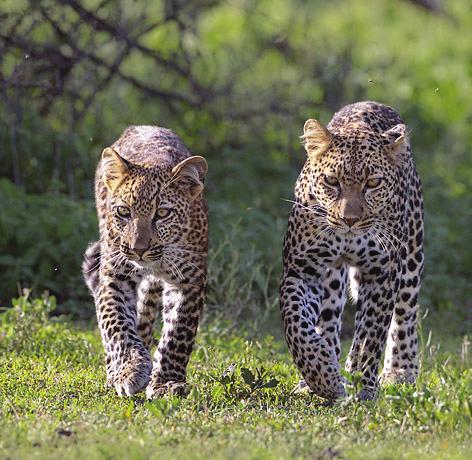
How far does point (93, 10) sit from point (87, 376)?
5814mm

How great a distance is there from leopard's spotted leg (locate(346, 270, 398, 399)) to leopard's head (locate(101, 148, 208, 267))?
1.29 m

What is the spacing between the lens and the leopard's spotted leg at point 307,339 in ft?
26.6

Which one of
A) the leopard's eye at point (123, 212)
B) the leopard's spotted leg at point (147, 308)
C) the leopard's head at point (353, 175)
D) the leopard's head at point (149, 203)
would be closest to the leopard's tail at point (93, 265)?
the leopard's spotted leg at point (147, 308)

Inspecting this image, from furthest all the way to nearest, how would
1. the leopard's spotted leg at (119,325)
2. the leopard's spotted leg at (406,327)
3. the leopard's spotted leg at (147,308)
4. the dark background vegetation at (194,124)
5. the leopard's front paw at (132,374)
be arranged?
the dark background vegetation at (194,124) → the leopard's spotted leg at (406,327) → the leopard's spotted leg at (147,308) → the leopard's spotted leg at (119,325) → the leopard's front paw at (132,374)

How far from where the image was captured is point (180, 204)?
27.1ft


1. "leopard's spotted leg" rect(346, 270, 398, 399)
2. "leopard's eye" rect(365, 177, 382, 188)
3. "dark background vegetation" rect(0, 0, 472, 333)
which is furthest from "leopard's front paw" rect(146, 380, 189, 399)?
"dark background vegetation" rect(0, 0, 472, 333)

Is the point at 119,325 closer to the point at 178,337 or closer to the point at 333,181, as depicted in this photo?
the point at 178,337

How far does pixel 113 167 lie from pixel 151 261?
716 mm

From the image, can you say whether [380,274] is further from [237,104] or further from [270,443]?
[237,104]

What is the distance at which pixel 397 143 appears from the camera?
8.38 meters

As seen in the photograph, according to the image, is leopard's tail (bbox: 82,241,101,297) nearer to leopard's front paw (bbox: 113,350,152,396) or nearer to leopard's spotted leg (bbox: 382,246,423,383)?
leopard's front paw (bbox: 113,350,152,396)

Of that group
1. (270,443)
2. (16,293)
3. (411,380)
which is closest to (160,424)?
(270,443)

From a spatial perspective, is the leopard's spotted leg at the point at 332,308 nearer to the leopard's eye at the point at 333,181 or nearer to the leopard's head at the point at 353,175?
the leopard's head at the point at 353,175

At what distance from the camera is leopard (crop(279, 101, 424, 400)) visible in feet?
26.6
